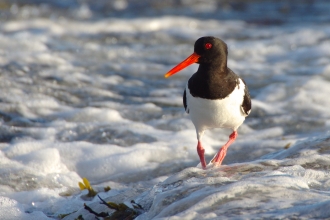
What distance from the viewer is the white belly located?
457 cm

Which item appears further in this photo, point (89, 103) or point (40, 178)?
point (89, 103)

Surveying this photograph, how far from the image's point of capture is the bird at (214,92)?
457cm

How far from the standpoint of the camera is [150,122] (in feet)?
22.9

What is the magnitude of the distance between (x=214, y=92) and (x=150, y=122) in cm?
253

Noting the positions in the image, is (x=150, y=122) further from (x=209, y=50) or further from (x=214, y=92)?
(x=214, y=92)

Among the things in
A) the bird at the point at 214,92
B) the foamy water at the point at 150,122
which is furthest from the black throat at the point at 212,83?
the foamy water at the point at 150,122

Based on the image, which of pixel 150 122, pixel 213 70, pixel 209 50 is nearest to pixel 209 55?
pixel 209 50

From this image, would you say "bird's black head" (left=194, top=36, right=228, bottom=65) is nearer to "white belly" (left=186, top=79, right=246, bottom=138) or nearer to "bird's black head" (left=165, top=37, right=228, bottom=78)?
"bird's black head" (left=165, top=37, right=228, bottom=78)

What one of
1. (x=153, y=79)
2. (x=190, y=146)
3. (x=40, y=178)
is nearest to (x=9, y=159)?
(x=40, y=178)

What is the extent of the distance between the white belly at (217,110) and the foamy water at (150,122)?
1.40 ft

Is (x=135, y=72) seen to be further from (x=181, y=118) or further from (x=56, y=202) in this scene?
(x=56, y=202)

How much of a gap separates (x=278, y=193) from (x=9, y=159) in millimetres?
3121

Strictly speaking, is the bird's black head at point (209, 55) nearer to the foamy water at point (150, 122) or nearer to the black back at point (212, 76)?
the black back at point (212, 76)

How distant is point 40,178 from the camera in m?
5.12
